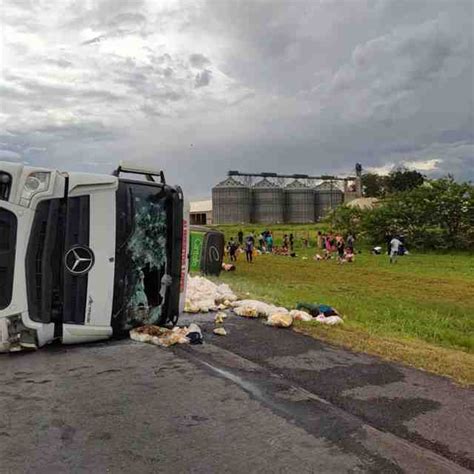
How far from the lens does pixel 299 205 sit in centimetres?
7150

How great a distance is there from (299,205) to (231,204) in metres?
9.03

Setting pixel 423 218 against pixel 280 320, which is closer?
pixel 280 320

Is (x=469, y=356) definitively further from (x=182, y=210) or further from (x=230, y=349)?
(x=182, y=210)

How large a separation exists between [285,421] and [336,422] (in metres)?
0.37

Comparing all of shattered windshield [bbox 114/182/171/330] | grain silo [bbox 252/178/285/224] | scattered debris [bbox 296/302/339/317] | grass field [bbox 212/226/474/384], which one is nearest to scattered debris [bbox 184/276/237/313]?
grass field [bbox 212/226/474/384]

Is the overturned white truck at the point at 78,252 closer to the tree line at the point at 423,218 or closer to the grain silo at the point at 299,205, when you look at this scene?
the tree line at the point at 423,218

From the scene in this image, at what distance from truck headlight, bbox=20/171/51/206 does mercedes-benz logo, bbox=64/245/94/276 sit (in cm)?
67

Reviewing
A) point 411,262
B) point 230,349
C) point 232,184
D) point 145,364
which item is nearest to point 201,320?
point 230,349

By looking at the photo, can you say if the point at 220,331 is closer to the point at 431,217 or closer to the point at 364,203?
the point at 431,217

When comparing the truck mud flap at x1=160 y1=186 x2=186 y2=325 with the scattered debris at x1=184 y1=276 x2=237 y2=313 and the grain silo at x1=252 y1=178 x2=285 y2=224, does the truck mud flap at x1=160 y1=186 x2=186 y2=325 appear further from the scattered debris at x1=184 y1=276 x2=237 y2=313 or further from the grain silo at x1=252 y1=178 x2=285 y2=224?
the grain silo at x1=252 y1=178 x2=285 y2=224

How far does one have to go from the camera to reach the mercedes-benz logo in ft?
19.6

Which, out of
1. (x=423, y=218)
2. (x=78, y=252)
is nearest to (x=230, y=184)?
(x=423, y=218)

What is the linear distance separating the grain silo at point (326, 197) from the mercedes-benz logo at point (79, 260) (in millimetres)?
65931

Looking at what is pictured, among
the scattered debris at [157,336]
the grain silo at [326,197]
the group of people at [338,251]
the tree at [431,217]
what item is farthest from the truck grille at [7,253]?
the grain silo at [326,197]
